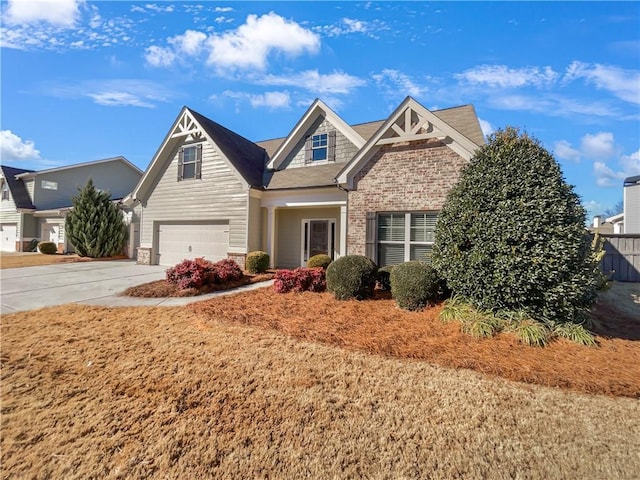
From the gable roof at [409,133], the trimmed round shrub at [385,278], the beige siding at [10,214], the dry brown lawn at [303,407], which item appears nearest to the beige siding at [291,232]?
the gable roof at [409,133]

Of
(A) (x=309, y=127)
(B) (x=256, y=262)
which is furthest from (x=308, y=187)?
(B) (x=256, y=262)

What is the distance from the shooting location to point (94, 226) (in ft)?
58.4

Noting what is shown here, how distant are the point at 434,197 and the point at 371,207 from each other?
198 centimetres

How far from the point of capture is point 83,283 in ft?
33.2

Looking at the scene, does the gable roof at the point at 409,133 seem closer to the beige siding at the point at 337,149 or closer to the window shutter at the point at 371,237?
the window shutter at the point at 371,237

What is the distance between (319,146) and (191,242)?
766cm

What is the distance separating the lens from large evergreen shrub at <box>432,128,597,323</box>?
5.08 m

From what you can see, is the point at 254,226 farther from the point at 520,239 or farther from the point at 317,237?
the point at 520,239

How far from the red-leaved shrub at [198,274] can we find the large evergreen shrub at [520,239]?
679cm

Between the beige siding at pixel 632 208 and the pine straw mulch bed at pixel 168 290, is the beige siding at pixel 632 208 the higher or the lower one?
the higher one

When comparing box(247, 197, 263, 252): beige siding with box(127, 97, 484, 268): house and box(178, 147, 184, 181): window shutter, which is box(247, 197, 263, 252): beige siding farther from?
box(178, 147, 184, 181): window shutter

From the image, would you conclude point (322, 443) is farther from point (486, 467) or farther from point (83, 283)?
point (83, 283)

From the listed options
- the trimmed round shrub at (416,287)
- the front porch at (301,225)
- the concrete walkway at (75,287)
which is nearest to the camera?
the trimmed round shrub at (416,287)

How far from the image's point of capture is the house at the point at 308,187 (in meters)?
9.24
